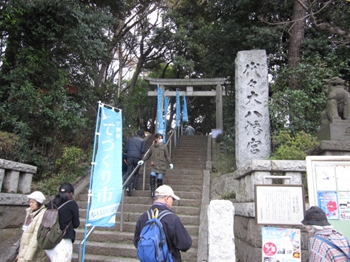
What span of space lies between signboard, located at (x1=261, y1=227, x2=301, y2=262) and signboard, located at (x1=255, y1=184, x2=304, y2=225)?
15 centimetres

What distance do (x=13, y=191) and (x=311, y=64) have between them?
8.45m

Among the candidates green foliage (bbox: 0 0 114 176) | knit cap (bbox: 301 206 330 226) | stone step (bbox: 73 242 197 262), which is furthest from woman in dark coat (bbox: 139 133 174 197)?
knit cap (bbox: 301 206 330 226)

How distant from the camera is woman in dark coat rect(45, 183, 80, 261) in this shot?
12.0 feet

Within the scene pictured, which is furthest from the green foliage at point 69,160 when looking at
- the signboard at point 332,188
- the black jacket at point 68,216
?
the signboard at point 332,188

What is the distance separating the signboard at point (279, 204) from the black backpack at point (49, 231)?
2.45 m

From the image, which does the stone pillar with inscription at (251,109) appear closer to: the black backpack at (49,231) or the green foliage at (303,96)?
the green foliage at (303,96)

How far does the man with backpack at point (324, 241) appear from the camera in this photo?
230 centimetres

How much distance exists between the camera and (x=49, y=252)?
3680 millimetres

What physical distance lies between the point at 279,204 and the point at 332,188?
0.61 metres

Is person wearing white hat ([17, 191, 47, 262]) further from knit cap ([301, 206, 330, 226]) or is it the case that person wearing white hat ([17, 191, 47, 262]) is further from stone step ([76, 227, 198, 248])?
knit cap ([301, 206, 330, 226])

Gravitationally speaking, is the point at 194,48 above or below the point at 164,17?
below

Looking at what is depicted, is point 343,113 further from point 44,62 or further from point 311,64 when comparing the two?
point 44,62

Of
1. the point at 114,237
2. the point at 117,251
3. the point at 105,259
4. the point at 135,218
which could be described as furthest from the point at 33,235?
the point at 135,218

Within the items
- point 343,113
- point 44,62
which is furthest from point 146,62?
point 343,113
